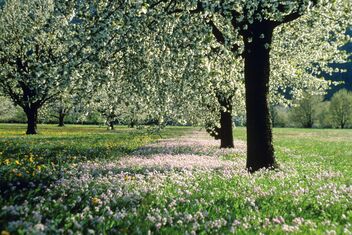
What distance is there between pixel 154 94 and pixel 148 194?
272 inches

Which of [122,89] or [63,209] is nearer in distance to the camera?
[63,209]

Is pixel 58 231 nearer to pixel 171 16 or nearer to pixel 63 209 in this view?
pixel 63 209

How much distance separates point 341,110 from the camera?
152375 millimetres

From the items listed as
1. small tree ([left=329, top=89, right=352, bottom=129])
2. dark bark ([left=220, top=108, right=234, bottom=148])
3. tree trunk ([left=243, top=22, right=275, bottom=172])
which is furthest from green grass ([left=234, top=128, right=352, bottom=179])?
small tree ([left=329, top=89, right=352, bottom=129])

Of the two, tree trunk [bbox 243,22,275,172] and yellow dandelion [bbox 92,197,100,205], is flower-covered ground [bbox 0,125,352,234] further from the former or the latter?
tree trunk [bbox 243,22,275,172]

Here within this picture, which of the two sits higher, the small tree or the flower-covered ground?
the small tree

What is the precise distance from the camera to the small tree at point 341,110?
494 feet

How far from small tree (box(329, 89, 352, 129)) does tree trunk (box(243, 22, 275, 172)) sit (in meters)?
147

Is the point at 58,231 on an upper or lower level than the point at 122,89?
lower

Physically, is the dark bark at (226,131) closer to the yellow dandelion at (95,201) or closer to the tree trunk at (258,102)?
the tree trunk at (258,102)

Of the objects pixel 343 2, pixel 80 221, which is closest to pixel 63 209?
pixel 80 221

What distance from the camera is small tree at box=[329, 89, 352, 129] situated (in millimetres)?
150625

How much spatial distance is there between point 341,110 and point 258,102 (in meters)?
149

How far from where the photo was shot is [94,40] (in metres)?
11.1
